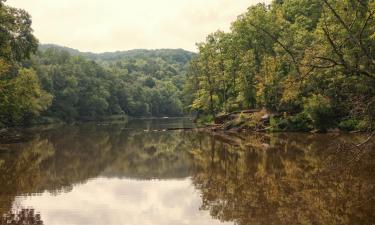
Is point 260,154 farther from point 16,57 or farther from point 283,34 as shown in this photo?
point 16,57

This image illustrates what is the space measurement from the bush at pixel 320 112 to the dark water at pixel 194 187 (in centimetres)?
1348

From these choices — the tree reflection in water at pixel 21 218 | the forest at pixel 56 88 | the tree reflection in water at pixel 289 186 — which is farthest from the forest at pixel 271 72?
the tree reflection in water at pixel 21 218

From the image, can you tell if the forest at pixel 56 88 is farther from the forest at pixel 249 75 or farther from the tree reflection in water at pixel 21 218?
the tree reflection in water at pixel 21 218

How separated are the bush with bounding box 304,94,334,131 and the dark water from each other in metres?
13.5

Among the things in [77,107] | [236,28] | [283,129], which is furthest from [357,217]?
[77,107]

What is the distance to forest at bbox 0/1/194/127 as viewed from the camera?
167 ft

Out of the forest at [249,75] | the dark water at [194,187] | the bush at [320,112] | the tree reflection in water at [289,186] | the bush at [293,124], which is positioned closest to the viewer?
the tree reflection in water at [289,186]

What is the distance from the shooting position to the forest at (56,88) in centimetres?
5088

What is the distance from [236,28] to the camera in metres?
69.1

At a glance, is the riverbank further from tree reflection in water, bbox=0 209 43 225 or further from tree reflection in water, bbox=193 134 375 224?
tree reflection in water, bbox=0 209 43 225

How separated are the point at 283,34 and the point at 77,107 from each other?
77247 mm

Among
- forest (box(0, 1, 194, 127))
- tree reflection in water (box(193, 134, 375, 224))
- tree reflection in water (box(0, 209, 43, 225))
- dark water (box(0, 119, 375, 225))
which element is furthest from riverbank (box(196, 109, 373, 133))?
tree reflection in water (box(0, 209, 43, 225))

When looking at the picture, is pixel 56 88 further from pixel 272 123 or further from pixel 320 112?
pixel 320 112

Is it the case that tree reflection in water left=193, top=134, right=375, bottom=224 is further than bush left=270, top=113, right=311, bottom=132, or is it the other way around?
bush left=270, top=113, right=311, bottom=132
